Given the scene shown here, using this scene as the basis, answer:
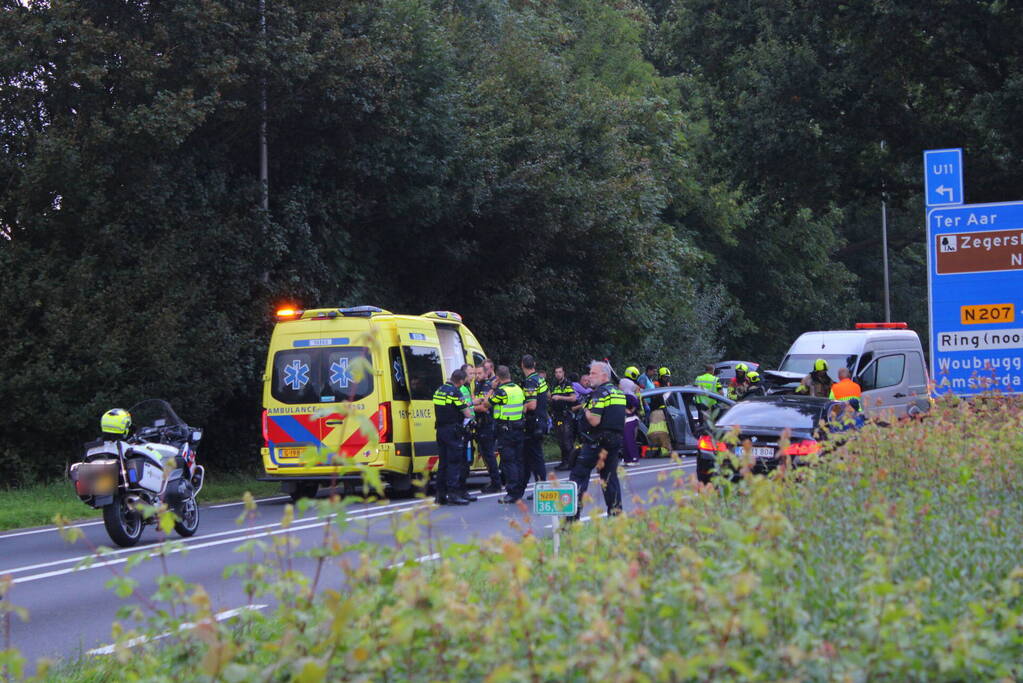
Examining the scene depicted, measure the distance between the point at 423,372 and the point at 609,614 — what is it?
1456 centimetres

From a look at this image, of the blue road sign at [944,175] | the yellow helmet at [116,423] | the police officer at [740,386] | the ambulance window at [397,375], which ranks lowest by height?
the police officer at [740,386]

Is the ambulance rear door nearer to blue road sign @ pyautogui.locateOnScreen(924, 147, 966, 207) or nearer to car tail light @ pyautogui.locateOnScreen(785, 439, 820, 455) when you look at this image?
car tail light @ pyautogui.locateOnScreen(785, 439, 820, 455)

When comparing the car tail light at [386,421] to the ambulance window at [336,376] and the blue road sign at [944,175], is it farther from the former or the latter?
the blue road sign at [944,175]

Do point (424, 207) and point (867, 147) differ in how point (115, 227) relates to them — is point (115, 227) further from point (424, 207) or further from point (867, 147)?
point (867, 147)

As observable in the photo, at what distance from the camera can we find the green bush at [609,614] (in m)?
4.32

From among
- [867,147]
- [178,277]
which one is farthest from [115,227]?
[867,147]

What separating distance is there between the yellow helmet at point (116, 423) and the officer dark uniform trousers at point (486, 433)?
576cm

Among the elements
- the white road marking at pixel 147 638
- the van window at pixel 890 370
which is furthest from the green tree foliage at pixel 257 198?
the white road marking at pixel 147 638

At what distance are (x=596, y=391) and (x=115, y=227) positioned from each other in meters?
9.31

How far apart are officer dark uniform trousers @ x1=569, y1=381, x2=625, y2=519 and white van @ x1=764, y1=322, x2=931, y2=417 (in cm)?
1238

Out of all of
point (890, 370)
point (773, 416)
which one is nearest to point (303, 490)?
point (773, 416)

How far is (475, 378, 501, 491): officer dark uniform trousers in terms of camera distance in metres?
18.6

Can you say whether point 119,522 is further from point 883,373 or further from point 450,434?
point 883,373

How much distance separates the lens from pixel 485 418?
18.6 m
